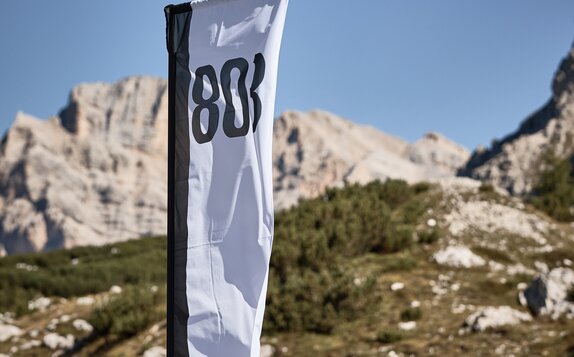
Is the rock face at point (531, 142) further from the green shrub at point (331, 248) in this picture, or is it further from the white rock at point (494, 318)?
the white rock at point (494, 318)

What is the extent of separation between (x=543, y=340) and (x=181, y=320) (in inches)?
352

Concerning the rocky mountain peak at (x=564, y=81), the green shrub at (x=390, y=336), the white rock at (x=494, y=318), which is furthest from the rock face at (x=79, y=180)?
the white rock at (x=494, y=318)

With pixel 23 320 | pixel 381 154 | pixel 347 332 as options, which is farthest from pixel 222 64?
pixel 381 154

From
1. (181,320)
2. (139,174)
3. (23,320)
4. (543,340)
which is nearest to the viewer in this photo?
(181,320)

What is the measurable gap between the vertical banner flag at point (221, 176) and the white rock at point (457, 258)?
1306 cm

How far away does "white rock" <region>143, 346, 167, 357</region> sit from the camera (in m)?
13.2

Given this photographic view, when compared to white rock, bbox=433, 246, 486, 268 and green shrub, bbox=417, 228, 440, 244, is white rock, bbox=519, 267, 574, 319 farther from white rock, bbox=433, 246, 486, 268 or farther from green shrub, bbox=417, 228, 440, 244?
green shrub, bbox=417, 228, 440, 244

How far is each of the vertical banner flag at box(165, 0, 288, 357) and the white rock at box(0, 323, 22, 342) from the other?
13388 mm

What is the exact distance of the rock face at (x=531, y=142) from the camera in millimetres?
111125

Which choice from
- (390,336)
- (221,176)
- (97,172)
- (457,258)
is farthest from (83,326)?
(97,172)

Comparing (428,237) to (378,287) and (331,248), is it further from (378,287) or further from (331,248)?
(378,287)

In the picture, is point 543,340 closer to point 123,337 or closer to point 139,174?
point 123,337

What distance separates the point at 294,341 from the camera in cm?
1302

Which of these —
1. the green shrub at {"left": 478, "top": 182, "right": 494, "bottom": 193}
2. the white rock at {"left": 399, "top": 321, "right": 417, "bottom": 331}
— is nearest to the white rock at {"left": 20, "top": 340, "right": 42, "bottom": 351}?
the white rock at {"left": 399, "top": 321, "right": 417, "bottom": 331}
